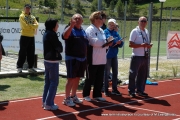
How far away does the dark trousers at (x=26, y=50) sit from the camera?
12.1 metres

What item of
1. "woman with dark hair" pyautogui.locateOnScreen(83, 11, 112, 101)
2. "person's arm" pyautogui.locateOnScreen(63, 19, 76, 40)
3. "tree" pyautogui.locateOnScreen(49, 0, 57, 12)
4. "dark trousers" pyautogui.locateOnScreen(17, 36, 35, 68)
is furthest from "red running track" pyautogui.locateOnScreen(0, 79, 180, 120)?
"tree" pyautogui.locateOnScreen(49, 0, 57, 12)

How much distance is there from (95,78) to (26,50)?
402cm

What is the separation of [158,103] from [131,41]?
1664 millimetres

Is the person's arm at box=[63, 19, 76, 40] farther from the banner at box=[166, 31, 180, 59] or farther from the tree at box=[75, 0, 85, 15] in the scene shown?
the tree at box=[75, 0, 85, 15]

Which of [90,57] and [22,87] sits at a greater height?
[90,57]

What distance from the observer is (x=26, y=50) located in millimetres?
12352

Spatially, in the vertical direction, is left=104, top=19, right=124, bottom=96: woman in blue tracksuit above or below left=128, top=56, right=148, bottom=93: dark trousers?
above

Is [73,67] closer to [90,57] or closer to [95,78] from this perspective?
[90,57]

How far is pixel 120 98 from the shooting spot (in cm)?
957

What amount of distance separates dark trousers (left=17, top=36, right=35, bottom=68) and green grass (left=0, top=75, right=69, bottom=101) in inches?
24.2

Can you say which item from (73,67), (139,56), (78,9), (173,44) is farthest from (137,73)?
(78,9)

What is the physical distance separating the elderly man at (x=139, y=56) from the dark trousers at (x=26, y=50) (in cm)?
390

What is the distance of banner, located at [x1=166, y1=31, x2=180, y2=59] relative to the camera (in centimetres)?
1508

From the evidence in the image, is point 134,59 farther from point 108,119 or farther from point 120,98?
point 108,119
